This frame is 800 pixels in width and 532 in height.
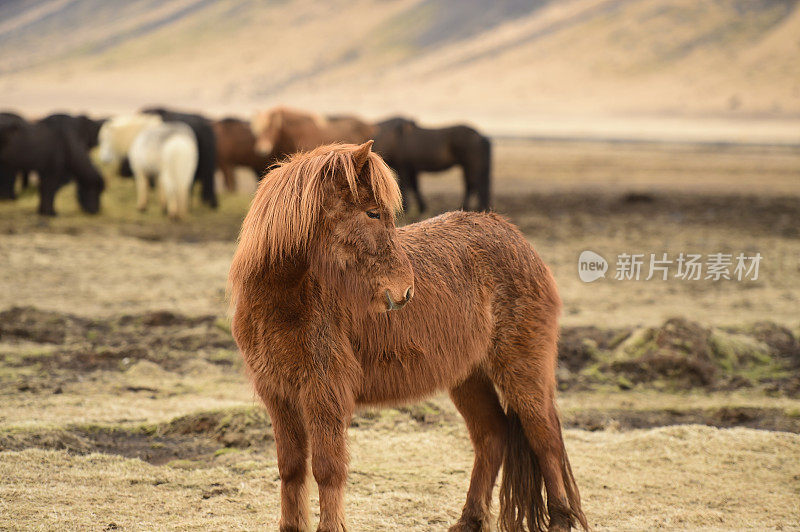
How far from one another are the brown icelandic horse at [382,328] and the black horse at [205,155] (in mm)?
12131

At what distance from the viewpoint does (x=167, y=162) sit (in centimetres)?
1393

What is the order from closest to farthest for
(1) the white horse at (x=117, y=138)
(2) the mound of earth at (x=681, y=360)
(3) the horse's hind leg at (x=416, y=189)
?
(2) the mound of earth at (x=681, y=360)
(1) the white horse at (x=117, y=138)
(3) the horse's hind leg at (x=416, y=189)

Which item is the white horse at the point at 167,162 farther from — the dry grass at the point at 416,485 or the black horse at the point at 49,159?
the dry grass at the point at 416,485

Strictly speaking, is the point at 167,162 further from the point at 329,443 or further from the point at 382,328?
the point at 329,443

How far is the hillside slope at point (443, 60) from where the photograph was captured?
76.4 metres

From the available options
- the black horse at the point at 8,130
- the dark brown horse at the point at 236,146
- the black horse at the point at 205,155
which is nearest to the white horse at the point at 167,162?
the black horse at the point at 205,155

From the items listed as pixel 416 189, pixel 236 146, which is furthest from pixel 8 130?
pixel 416 189

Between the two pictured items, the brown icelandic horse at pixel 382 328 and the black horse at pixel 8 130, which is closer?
the brown icelandic horse at pixel 382 328

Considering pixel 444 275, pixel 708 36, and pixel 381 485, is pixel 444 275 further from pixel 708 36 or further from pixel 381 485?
pixel 708 36

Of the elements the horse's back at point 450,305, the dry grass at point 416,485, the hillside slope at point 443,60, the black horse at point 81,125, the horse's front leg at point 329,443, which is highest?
Result: the hillside slope at point 443,60

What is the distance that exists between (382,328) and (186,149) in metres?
11.4

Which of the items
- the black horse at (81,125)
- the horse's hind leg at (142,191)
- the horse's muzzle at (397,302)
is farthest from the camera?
the horse's hind leg at (142,191)

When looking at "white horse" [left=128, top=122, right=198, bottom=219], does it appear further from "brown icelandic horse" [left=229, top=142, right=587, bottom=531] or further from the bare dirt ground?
"brown icelandic horse" [left=229, top=142, right=587, bottom=531]

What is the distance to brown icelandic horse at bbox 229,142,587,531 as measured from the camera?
3.18 metres
